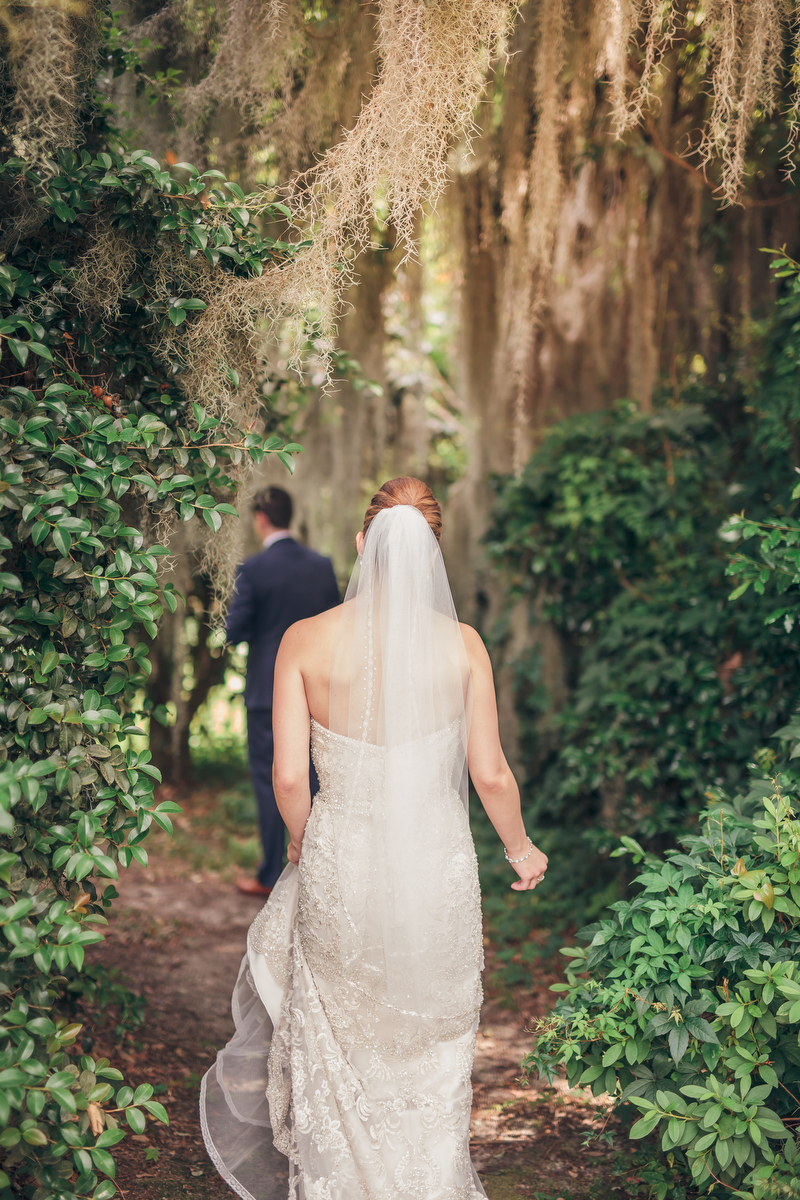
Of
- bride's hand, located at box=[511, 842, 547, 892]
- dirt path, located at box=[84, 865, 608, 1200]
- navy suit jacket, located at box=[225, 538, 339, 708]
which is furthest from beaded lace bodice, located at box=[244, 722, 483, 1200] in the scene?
navy suit jacket, located at box=[225, 538, 339, 708]

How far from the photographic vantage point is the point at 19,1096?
1.42m

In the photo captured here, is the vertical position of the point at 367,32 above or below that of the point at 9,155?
above

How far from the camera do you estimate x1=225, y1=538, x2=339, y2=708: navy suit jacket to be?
12.9 feet

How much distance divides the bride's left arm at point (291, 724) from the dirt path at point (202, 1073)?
0.99m

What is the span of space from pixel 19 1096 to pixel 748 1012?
1443 millimetres

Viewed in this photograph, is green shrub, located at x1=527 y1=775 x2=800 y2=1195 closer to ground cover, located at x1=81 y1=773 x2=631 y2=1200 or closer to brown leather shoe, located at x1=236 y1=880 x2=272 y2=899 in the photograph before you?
ground cover, located at x1=81 y1=773 x2=631 y2=1200

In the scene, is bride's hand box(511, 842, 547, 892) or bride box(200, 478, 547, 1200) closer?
bride box(200, 478, 547, 1200)

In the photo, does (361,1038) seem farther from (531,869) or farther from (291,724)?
(291,724)

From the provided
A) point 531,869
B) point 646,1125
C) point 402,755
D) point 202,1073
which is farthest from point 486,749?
point 202,1073

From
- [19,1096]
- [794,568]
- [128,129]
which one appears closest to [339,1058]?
[19,1096]

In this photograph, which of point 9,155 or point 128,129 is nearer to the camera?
point 9,155

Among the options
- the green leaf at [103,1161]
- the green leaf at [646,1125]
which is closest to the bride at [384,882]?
the green leaf at [646,1125]

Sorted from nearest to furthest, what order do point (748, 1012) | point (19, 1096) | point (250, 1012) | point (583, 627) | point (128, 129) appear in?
point (19, 1096) → point (748, 1012) → point (250, 1012) → point (128, 129) → point (583, 627)

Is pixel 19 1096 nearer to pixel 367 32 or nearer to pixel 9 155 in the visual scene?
pixel 9 155
